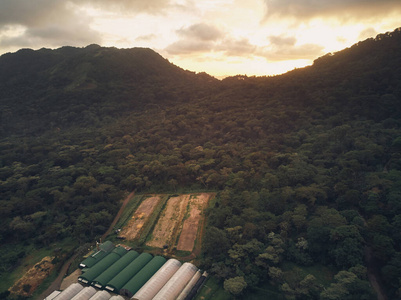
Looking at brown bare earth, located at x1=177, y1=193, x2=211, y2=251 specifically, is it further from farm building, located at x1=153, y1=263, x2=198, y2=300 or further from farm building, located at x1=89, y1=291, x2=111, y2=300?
Answer: farm building, located at x1=89, y1=291, x2=111, y2=300

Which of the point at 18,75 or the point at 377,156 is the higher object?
the point at 18,75

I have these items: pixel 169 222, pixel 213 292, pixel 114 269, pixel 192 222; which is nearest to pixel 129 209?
pixel 169 222

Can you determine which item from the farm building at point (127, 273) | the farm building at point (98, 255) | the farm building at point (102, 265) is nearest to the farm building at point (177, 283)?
the farm building at point (127, 273)

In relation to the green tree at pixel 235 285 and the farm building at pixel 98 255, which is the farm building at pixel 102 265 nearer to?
the farm building at pixel 98 255

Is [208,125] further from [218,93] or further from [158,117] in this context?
[218,93]

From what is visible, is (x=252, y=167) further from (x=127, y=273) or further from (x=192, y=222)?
(x=127, y=273)

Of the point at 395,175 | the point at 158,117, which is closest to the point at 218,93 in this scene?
the point at 158,117
